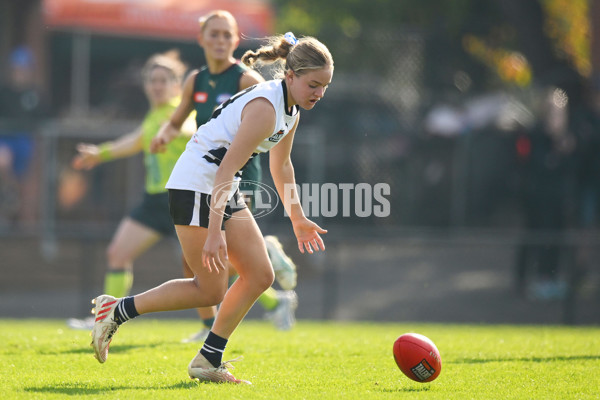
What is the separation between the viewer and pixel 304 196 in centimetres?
1263

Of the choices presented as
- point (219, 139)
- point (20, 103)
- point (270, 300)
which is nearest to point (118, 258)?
point (270, 300)

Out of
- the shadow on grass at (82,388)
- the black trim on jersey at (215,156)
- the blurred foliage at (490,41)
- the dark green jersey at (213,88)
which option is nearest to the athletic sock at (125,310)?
the shadow on grass at (82,388)

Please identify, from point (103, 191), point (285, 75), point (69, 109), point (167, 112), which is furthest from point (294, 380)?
point (69, 109)

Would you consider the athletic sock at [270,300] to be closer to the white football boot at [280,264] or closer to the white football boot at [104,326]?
the white football boot at [280,264]

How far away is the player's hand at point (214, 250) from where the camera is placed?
479 centimetres

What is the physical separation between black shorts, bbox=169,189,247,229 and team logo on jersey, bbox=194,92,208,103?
1849 millimetres

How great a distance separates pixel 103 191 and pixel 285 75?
9.52 m

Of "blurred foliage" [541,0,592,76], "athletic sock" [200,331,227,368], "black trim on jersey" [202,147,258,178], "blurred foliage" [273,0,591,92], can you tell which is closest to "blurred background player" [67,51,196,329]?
"black trim on jersey" [202,147,258,178]

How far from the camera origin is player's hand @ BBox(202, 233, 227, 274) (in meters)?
4.79

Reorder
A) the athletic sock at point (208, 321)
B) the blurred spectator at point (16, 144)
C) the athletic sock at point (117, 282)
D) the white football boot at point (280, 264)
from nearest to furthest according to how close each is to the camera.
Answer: the athletic sock at point (208, 321)
the white football boot at point (280, 264)
the athletic sock at point (117, 282)
the blurred spectator at point (16, 144)

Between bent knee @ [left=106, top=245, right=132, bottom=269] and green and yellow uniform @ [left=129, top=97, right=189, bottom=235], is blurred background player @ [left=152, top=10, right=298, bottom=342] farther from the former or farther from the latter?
bent knee @ [left=106, top=245, right=132, bottom=269]

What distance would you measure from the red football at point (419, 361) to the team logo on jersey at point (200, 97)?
2.61 meters

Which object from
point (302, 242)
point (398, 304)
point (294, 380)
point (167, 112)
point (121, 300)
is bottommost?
point (398, 304)

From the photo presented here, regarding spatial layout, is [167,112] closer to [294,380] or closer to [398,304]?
[294,380]
